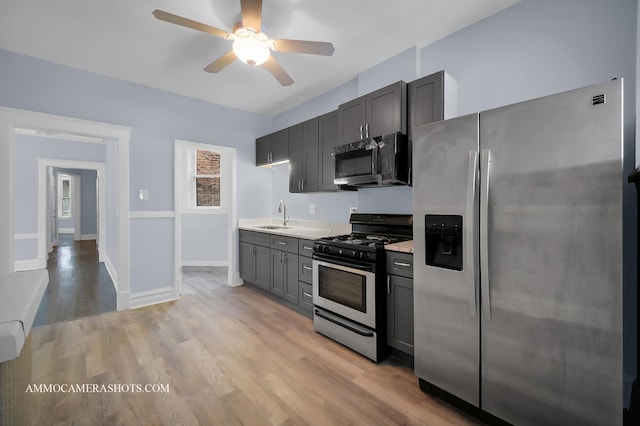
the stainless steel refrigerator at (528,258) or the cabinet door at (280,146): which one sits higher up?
the cabinet door at (280,146)

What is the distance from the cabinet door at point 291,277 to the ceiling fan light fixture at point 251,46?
2029mm

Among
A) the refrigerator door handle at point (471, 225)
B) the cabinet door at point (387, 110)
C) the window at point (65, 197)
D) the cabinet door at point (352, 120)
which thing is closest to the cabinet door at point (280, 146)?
the cabinet door at point (352, 120)

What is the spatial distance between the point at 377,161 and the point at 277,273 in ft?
6.32

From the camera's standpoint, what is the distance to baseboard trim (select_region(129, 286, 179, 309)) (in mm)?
3553

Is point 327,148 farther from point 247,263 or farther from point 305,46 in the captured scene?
point 247,263

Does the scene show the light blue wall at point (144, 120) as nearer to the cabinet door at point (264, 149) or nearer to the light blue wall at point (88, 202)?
the cabinet door at point (264, 149)

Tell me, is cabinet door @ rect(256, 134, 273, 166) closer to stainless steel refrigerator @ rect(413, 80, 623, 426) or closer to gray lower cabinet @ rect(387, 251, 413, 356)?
gray lower cabinet @ rect(387, 251, 413, 356)

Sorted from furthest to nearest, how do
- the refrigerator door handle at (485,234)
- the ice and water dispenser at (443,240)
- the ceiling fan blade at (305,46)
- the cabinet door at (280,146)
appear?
1. the cabinet door at (280,146)
2. the ceiling fan blade at (305,46)
3. the ice and water dispenser at (443,240)
4. the refrigerator door handle at (485,234)

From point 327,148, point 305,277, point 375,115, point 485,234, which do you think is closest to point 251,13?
point 375,115

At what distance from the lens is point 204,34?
8.41 feet

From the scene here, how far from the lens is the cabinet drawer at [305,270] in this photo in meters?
3.16

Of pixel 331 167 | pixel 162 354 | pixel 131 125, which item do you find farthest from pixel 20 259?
pixel 331 167

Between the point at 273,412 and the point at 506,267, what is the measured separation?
1.61m

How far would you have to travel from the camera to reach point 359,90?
330cm
